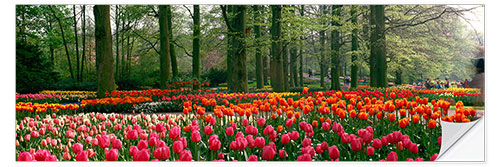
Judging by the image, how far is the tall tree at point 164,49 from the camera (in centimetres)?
1112

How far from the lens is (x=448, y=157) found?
275 centimetres

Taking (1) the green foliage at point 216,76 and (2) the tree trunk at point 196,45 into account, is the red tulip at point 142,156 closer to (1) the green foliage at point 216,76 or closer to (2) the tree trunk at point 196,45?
(2) the tree trunk at point 196,45

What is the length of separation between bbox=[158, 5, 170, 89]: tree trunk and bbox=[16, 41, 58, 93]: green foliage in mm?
4153

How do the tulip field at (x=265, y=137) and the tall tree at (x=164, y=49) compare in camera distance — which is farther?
the tall tree at (x=164, y=49)

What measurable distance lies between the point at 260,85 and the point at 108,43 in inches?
292

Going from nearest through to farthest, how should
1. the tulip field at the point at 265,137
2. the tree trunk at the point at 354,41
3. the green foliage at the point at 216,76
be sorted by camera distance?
the tulip field at the point at 265,137, the tree trunk at the point at 354,41, the green foliage at the point at 216,76

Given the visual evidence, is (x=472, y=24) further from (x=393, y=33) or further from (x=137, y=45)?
(x=137, y=45)

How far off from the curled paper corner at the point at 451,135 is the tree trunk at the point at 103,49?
7.61 m

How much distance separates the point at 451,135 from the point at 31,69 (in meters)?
6.56

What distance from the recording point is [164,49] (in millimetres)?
11602

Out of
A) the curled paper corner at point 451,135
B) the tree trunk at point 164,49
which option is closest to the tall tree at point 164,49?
the tree trunk at point 164,49

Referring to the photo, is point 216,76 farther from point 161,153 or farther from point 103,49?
point 161,153

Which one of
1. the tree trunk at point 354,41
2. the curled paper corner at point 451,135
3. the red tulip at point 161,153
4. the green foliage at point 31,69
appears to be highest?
the tree trunk at point 354,41
